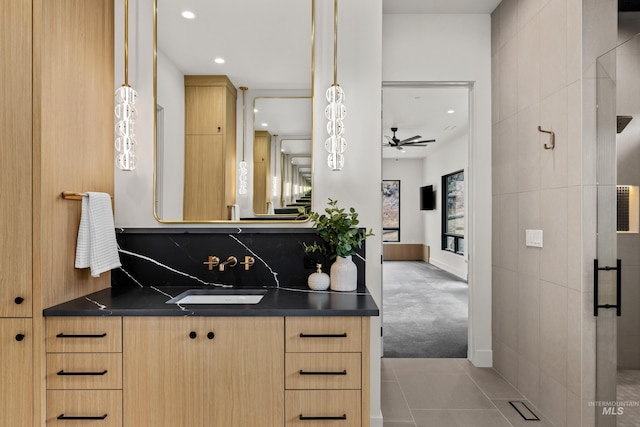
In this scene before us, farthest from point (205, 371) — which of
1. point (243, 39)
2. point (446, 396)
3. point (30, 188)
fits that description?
point (446, 396)

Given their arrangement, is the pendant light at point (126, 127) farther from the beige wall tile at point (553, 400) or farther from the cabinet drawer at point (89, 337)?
the beige wall tile at point (553, 400)

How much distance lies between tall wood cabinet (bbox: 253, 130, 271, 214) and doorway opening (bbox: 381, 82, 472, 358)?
152 cm

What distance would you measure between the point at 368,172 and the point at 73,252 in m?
1.58

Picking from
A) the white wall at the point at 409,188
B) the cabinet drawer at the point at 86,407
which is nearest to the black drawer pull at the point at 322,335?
the cabinet drawer at the point at 86,407

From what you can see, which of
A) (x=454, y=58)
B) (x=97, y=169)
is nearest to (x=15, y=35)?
(x=97, y=169)

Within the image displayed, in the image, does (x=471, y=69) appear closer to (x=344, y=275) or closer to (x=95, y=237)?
(x=344, y=275)

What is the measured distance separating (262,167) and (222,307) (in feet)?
3.10

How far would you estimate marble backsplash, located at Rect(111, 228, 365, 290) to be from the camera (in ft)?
7.09

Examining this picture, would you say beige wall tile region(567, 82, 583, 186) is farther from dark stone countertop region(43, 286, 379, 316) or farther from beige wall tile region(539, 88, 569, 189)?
dark stone countertop region(43, 286, 379, 316)

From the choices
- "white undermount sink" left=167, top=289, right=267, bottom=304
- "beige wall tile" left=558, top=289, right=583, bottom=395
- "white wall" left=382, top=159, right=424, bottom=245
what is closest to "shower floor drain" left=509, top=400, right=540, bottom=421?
"beige wall tile" left=558, top=289, right=583, bottom=395

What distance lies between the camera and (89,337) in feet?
5.32

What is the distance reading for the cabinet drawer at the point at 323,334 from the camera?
162cm

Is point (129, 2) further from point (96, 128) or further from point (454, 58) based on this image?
point (454, 58)

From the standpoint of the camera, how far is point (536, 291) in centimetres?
255
